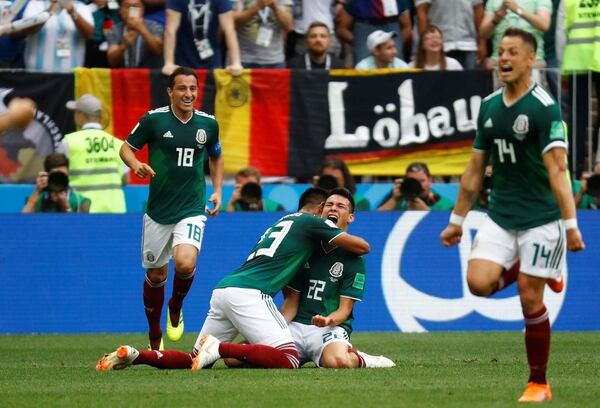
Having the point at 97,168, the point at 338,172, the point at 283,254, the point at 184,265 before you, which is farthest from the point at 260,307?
the point at 97,168

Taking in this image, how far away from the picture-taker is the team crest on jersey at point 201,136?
12797 millimetres

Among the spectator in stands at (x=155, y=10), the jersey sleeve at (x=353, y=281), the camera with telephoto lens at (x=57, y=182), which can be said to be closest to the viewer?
the jersey sleeve at (x=353, y=281)

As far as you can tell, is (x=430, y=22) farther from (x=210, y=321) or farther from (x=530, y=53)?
(x=530, y=53)

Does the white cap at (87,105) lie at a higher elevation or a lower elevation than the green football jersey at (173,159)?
higher

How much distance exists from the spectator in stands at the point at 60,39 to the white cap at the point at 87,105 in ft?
2.99

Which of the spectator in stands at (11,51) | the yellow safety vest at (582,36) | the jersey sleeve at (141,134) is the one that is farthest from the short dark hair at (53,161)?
the yellow safety vest at (582,36)

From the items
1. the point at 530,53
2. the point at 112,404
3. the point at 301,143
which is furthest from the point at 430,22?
the point at 112,404

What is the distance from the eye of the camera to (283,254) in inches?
441

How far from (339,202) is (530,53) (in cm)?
302

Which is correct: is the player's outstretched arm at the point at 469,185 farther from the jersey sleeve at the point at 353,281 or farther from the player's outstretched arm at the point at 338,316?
the jersey sleeve at the point at 353,281

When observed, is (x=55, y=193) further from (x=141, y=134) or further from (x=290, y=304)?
(x=290, y=304)

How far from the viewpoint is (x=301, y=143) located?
56.7 feet

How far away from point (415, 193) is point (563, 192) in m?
8.27

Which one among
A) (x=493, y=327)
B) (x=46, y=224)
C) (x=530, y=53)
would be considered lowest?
(x=493, y=327)
